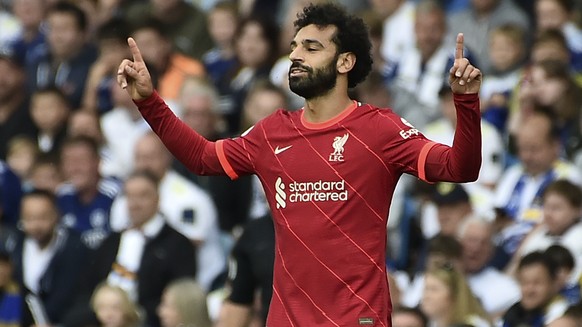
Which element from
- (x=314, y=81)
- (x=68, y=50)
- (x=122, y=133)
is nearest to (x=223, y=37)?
(x=122, y=133)

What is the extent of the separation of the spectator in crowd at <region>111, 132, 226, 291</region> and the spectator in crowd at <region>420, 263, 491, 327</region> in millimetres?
1833

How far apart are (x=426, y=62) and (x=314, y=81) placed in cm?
561

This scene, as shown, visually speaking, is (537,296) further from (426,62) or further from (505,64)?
(426,62)

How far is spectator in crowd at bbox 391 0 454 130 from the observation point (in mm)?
11656

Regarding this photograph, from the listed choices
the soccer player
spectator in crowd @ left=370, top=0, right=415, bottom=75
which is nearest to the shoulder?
spectator in crowd @ left=370, top=0, right=415, bottom=75

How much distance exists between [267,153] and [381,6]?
20.8ft

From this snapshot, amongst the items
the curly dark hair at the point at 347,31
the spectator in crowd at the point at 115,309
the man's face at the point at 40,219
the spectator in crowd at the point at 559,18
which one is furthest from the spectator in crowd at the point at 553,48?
the curly dark hair at the point at 347,31

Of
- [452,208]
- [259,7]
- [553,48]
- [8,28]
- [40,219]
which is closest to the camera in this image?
[452,208]

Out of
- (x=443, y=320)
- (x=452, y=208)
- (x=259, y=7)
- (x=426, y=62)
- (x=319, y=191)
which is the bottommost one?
(x=443, y=320)

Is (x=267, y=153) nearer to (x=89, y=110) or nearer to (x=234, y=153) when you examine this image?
(x=234, y=153)

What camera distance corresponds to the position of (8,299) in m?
10.6

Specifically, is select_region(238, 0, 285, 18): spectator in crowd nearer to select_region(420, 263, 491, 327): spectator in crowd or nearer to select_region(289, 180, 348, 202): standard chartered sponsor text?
select_region(420, 263, 491, 327): spectator in crowd

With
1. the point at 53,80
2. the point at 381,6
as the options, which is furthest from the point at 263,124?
the point at 53,80

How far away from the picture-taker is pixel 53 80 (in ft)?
45.1
